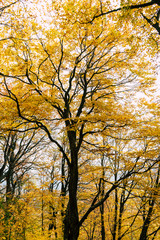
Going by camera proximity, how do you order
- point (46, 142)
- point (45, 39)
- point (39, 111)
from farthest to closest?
point (46, 142) < point (39, 111) < point (45, 39)

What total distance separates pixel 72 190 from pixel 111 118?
3169mm

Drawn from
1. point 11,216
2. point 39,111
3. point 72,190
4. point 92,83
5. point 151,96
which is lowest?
point 11,216

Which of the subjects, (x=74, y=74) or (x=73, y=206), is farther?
(x=74, y=74)

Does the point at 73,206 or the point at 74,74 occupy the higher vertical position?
Result: the point at 74,74

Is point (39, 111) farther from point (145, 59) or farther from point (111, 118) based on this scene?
point (145, 59)

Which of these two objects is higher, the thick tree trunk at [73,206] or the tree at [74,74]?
the tree at [74,74]

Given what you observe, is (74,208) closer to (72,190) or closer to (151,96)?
(72,190)

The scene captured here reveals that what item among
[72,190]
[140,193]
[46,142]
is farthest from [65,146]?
[72,190]

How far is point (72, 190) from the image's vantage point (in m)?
6.14

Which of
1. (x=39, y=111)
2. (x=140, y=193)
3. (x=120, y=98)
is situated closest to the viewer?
(x=39, y=111)

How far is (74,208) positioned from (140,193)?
5948 mm

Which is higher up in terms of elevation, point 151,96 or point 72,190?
point 151,96

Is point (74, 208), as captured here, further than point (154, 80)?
No

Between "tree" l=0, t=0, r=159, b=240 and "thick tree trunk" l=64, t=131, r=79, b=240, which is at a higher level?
"tree" l=0, t=0, r=159, b=240
